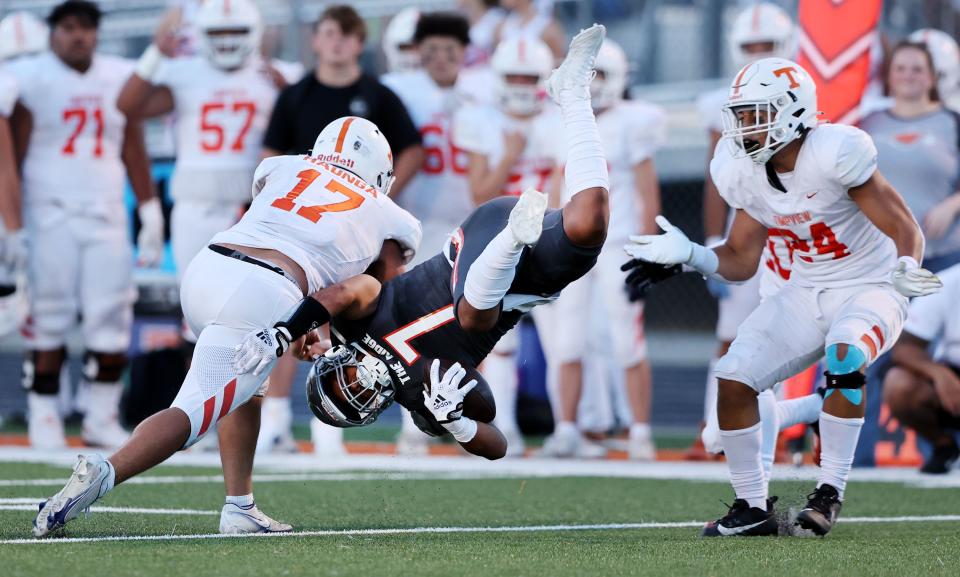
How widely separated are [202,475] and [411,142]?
2.13 m

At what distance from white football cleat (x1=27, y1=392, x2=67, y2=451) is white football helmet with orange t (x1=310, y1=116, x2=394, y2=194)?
3.58 m

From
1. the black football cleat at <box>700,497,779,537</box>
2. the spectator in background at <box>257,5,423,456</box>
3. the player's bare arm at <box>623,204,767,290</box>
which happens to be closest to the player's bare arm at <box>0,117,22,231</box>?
the spectator in background at <box>257,5,423,456</box>

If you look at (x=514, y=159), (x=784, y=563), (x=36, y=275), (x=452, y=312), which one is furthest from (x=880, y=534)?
(x=36, y=275)

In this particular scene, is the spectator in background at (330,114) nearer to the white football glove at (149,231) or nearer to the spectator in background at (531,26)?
the white football glove at (149,231)

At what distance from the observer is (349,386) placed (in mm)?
4906

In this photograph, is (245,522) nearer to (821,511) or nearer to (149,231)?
(821,511)

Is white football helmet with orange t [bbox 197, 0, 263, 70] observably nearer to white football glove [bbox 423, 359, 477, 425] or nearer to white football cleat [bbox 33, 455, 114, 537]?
white football glove [bbox 423, 359, 477, 425]

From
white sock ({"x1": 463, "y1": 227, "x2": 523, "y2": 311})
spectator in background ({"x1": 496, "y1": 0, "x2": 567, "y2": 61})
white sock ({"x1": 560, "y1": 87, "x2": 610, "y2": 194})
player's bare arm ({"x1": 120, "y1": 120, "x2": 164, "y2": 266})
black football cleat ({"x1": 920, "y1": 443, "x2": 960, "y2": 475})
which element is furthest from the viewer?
spectator in background ({"x1": 496, "y1": 0, "x2": 567, "y2": 61})

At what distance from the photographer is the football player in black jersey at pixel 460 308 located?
4781mm

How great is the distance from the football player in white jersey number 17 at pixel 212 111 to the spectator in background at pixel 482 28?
212 centimetres

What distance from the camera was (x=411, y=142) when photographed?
796 centimetres

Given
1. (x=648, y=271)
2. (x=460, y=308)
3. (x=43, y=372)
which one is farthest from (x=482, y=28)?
(x=460, y=308)

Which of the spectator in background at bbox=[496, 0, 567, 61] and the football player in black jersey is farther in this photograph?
the spectator in background at bbox=[496, 0, 567, 61]

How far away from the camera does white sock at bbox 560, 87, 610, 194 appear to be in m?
4.85
